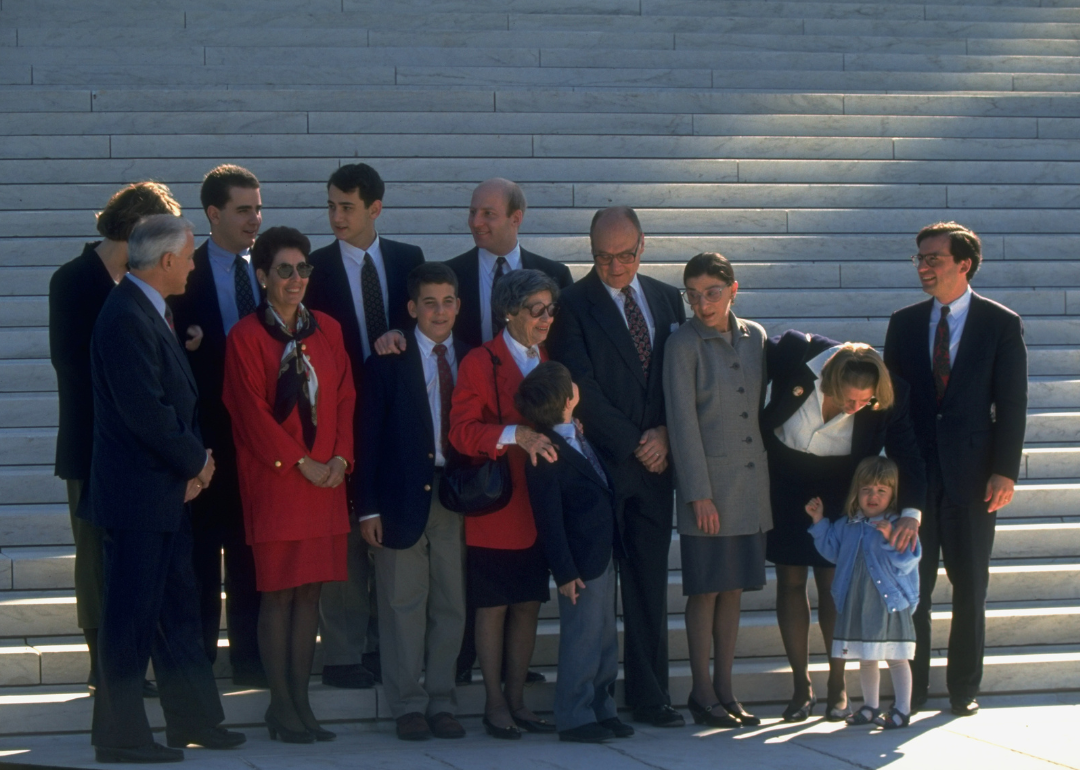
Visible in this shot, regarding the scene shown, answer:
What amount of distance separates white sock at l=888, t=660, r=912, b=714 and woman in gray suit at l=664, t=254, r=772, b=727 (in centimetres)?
55

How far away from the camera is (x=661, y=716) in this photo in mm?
5141

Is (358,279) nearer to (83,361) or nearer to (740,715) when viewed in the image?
(83,361)

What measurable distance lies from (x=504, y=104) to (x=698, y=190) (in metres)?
1.70

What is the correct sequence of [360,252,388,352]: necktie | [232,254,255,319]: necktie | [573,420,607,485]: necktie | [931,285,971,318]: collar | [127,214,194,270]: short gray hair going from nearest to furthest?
[127,214,194,270]: short gray hair, [573,420,607,485]: necktie, [232,254,255,319]: necktie, [360,252,388,352]: necktie, [931,285,971,318]: collar

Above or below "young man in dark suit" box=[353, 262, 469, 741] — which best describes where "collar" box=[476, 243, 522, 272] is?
above

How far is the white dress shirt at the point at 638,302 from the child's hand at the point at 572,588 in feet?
3.40

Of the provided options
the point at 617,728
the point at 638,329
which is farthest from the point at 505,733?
the point at 638,329

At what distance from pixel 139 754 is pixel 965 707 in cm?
311

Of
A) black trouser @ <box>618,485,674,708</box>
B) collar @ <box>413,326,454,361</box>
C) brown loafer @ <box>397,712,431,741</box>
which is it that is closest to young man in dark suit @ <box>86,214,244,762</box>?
brown loafer @ <box>397,712,431,741</box>

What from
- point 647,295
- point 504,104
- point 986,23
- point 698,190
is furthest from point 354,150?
point 986,23

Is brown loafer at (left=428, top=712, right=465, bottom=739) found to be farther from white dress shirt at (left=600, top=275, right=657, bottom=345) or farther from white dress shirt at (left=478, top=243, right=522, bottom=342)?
white dress shirt at (left=600, top=275, right=657, bottom=345)

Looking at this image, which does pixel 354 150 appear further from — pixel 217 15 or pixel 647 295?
pixel 647 295

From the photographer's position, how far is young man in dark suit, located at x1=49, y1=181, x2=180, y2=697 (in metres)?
4.86

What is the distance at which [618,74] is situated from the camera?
10258 millimetres
